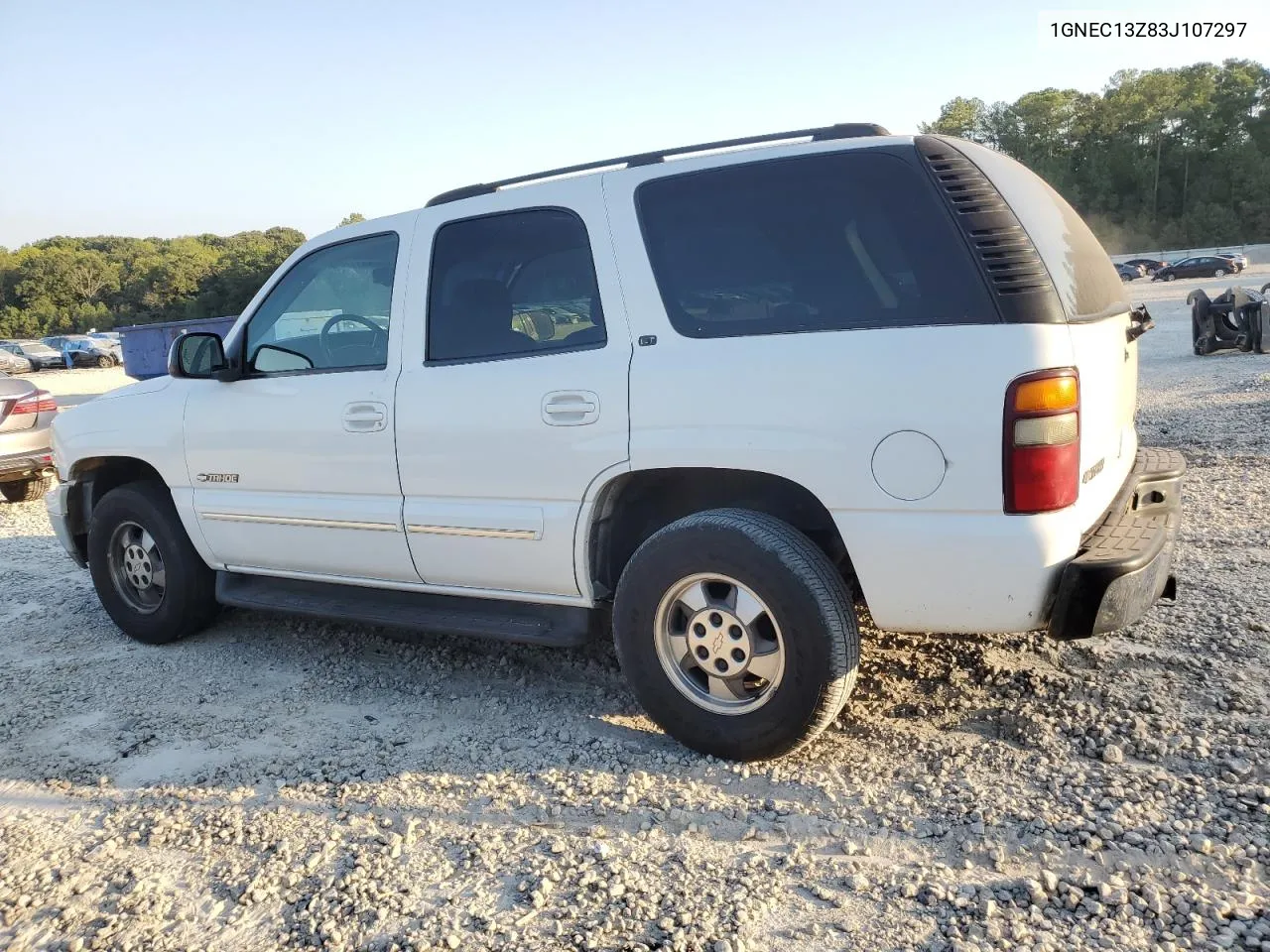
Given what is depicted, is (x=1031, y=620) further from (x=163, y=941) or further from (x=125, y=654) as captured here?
(x=125, y=654)

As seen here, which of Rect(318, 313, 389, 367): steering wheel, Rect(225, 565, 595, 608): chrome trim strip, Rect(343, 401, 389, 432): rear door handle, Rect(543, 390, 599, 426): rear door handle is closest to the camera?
Rect(543, 390, 599, 426): rear door handle

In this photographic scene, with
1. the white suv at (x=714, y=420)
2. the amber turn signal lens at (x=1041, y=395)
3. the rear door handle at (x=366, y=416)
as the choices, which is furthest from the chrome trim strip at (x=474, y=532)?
the amber turn signal lens at (x=1041, y=395)

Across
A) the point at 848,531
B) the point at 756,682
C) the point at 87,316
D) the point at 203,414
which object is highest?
the point at 87,316

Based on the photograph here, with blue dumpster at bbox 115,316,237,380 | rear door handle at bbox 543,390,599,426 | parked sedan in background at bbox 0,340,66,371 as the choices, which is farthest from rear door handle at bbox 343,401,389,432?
parked sedan in background at bbox 0,340,66,371

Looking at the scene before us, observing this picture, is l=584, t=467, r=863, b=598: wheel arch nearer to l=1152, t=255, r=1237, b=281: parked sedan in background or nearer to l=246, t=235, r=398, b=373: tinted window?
l=246, t=235, r=398, b=373: tinted window

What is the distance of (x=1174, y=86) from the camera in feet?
Answer: 301

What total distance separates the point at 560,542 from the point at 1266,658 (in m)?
2.85

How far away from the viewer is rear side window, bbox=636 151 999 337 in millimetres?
2873

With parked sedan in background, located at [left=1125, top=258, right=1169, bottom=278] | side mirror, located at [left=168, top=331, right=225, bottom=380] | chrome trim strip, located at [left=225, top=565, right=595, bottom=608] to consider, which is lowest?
chrome trim strip, located at [left=225, top=565, right=595, bottom=608]

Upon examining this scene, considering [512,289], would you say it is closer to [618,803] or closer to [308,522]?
[308,522]

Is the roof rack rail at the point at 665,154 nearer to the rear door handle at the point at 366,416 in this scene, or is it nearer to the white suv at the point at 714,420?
the white suv at the point at 714,420

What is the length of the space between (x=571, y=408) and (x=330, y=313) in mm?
1508

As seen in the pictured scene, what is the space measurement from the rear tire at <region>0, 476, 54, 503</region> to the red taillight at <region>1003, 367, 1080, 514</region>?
9599mm

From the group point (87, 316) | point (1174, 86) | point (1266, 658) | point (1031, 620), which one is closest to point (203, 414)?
point (1031, 620)
